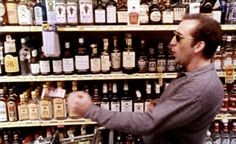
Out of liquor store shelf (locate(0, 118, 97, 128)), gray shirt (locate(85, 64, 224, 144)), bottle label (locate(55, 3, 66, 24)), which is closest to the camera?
gray shirt (locate(85, 64, 224, 144))

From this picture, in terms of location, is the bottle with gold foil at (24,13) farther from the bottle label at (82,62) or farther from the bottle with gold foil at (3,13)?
the bottle label at (82,62)

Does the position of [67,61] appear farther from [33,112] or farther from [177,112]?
[177,112]

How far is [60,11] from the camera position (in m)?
1.81

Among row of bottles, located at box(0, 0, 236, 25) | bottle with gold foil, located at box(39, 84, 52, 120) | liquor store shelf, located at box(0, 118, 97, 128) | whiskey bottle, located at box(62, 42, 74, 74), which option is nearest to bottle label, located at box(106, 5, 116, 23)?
row of bottles, located at box(0, 0, 236, 25)

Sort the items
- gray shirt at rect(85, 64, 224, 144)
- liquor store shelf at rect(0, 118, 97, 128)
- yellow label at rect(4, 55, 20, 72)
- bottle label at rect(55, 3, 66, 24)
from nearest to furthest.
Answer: gray shirt at rect(85, 64, 224, 144) → bottle label at rect(55, 3, 66, 24) → yellow label at rect(4, 55, 20, 72) → liquor store shelf at rect(0, 118, 97, 128)

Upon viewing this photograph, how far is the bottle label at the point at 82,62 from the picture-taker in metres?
1.91

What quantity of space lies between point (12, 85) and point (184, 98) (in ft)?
4.80

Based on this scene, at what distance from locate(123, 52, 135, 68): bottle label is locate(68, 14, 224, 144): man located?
62cm

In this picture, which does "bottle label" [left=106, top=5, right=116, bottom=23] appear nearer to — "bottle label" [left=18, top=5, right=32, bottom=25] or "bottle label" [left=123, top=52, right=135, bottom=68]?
"bottle label" [left=123, top=52, right=135, bottom=68]

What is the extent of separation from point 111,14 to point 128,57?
317mm

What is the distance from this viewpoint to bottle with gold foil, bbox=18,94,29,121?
1.98 m

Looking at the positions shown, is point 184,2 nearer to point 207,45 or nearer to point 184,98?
point 207,45

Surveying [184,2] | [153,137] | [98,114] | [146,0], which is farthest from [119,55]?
[98,114]

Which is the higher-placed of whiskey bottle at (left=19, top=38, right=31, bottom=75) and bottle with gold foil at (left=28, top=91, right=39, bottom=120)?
whiskey bottle at (left=19, top=38, right=31, bottom=75)
